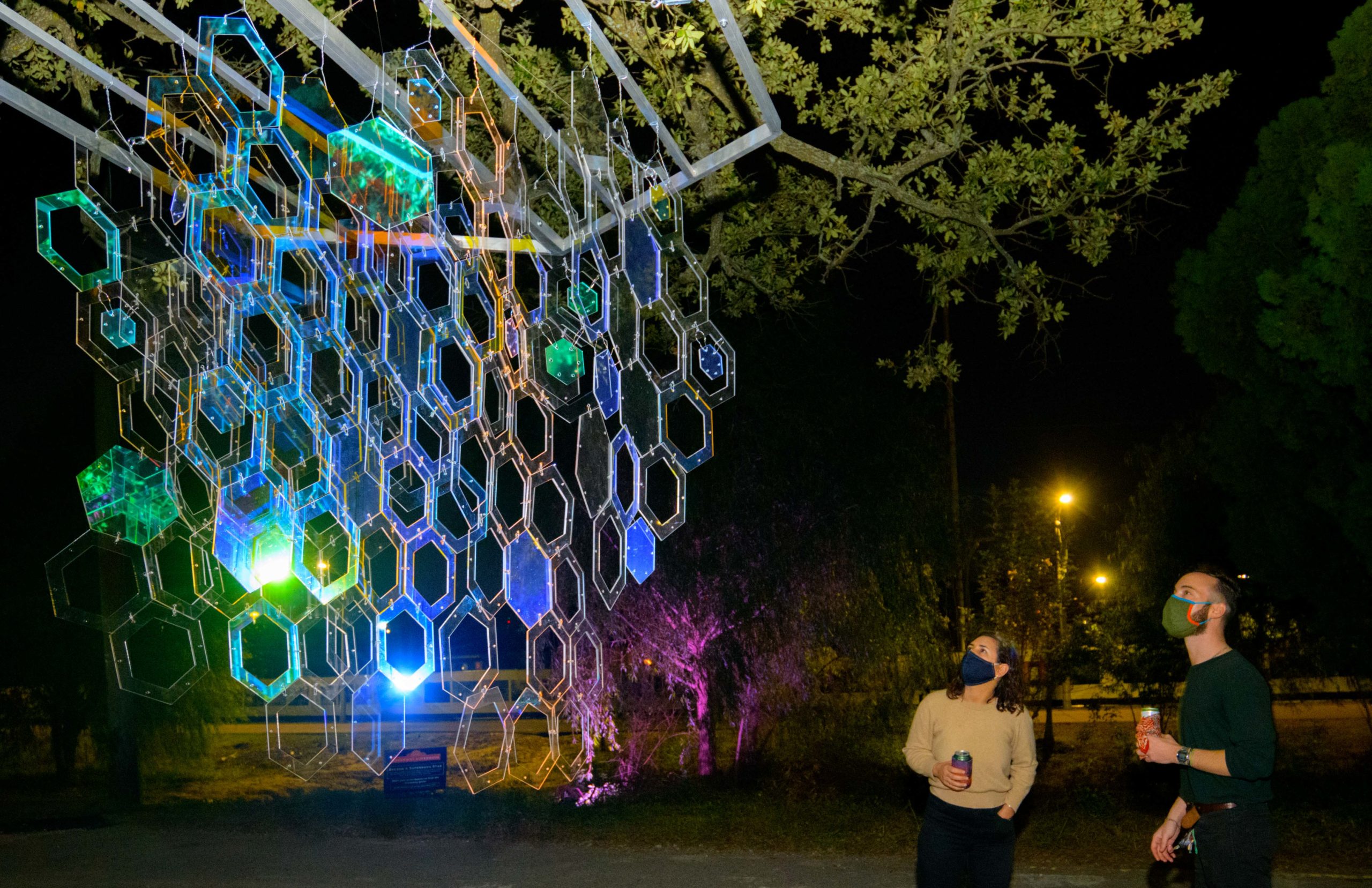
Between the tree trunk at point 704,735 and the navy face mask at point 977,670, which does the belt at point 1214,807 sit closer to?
the navy face mask at point 977,670

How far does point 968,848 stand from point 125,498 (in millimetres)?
2662

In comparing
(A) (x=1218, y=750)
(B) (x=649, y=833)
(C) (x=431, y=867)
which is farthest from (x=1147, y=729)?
(B) (x=649, y=833)

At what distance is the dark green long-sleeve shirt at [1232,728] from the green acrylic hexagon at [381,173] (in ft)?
7.90

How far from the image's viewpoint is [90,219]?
2867 mm

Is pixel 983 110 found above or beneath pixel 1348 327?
above

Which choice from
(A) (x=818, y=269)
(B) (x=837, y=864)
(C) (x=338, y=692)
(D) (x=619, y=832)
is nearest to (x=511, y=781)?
(D) (x=619, y=832)

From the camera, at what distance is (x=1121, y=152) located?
5.64m

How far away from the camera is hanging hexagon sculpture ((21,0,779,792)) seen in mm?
2627

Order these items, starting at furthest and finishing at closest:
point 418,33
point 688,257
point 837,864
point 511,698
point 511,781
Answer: point 511,781 < point 837,864 < point 418,33 < point 511,698 < point 688,257

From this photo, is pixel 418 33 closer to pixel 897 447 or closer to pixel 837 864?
pixel 837 864

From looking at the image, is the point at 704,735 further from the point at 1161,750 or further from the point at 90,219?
the point at 90,219

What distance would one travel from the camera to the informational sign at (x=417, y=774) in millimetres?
10227

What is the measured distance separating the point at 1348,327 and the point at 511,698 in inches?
170

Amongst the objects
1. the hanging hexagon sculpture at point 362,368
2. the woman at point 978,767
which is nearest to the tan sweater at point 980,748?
the woman at point 978,767
